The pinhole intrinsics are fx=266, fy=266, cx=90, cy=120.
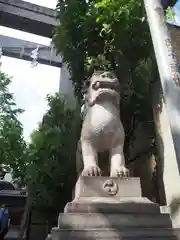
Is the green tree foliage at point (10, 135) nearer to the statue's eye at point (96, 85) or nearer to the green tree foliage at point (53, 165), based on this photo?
the green tree foliage at point (53, 165)

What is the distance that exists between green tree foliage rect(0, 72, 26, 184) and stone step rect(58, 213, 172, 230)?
6.09 meters

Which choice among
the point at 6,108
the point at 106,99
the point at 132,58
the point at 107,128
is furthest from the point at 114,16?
the point at 6,108

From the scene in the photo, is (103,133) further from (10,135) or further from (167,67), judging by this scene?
(10,135)

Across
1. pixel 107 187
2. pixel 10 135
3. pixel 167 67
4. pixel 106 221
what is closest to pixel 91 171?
pixel 107 187

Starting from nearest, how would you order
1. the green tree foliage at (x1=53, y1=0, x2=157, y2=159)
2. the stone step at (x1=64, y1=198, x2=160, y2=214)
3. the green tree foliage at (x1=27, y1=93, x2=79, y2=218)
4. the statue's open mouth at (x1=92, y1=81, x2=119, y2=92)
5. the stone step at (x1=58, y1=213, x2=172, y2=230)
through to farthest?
the stone step at (x1=58, y1=213, x2=172, y2=230)
the stone step at (x1=64, y1=198, x2=160, y2=214)
the statue's open mouth at (x1=92, y1=81, x2=119, y2=92)
the green tree foliage at (x1=27, y1=93, x2=79, y2=218)
the green tree foliage at (x1=53, y1=0, x2=157, y2=159)

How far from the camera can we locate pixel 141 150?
15.6 feet

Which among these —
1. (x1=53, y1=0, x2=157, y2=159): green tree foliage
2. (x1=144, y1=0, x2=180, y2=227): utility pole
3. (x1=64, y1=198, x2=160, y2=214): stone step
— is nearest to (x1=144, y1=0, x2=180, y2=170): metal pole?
(x1=144, y1=0, x2=180, y2=227): utility pole

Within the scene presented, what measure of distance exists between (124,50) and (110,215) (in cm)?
312

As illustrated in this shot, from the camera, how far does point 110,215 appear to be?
2648 mm

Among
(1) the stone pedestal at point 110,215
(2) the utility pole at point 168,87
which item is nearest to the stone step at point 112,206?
(1) the stone pedestal at point 110,215

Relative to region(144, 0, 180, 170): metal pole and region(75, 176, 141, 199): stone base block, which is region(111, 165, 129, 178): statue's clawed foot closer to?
region(75, 176, 141, 199): stone base block

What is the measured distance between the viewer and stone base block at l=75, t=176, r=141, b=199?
2865 mm

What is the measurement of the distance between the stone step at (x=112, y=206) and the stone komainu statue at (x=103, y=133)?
1.12 ft

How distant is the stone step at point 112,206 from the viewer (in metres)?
2.67
